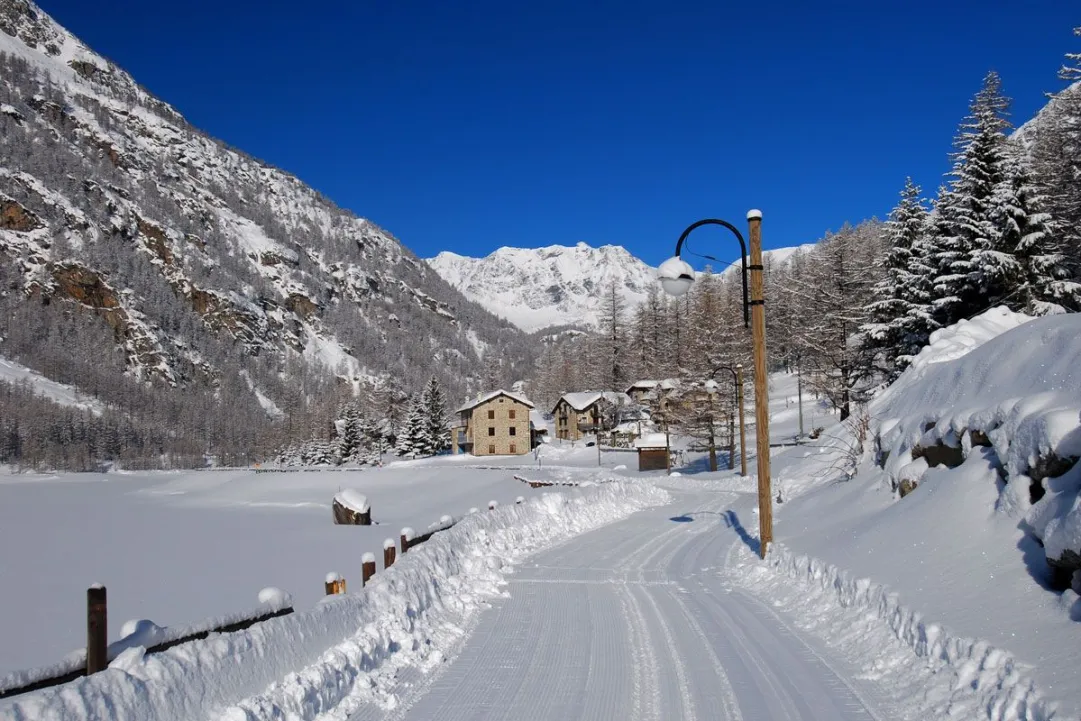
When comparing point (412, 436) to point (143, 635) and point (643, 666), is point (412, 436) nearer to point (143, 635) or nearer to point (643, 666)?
point (643, 666)

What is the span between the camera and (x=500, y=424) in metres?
84.6

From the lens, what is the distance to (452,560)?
11.8m

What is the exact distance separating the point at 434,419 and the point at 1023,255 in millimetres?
64790

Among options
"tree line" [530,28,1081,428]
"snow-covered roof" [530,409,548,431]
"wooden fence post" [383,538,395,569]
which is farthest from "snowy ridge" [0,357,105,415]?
"wooden fence post" [383,538,395,569]

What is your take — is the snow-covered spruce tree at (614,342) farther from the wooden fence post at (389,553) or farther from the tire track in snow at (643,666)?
the tire track in snow at (643,666)

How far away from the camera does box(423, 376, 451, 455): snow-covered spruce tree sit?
82375 mm

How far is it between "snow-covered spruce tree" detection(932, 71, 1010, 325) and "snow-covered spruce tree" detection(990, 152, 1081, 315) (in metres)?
0.40

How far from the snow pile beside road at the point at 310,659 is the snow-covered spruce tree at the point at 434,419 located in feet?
232

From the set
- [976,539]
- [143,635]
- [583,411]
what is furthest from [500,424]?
[143,635]

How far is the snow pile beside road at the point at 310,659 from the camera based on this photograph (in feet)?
14.8

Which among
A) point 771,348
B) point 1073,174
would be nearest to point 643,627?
point 1073,174

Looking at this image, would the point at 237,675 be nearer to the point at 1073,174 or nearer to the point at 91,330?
the point at 1073,174

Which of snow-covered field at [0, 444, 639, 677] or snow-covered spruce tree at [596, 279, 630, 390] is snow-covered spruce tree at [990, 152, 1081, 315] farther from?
snow-covered spruce tree at [596, 279, 630, 390]

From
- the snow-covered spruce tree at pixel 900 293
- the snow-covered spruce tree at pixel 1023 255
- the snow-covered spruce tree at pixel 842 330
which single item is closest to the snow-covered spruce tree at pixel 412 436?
the snow-covered spruce tree at pixel 842 330
